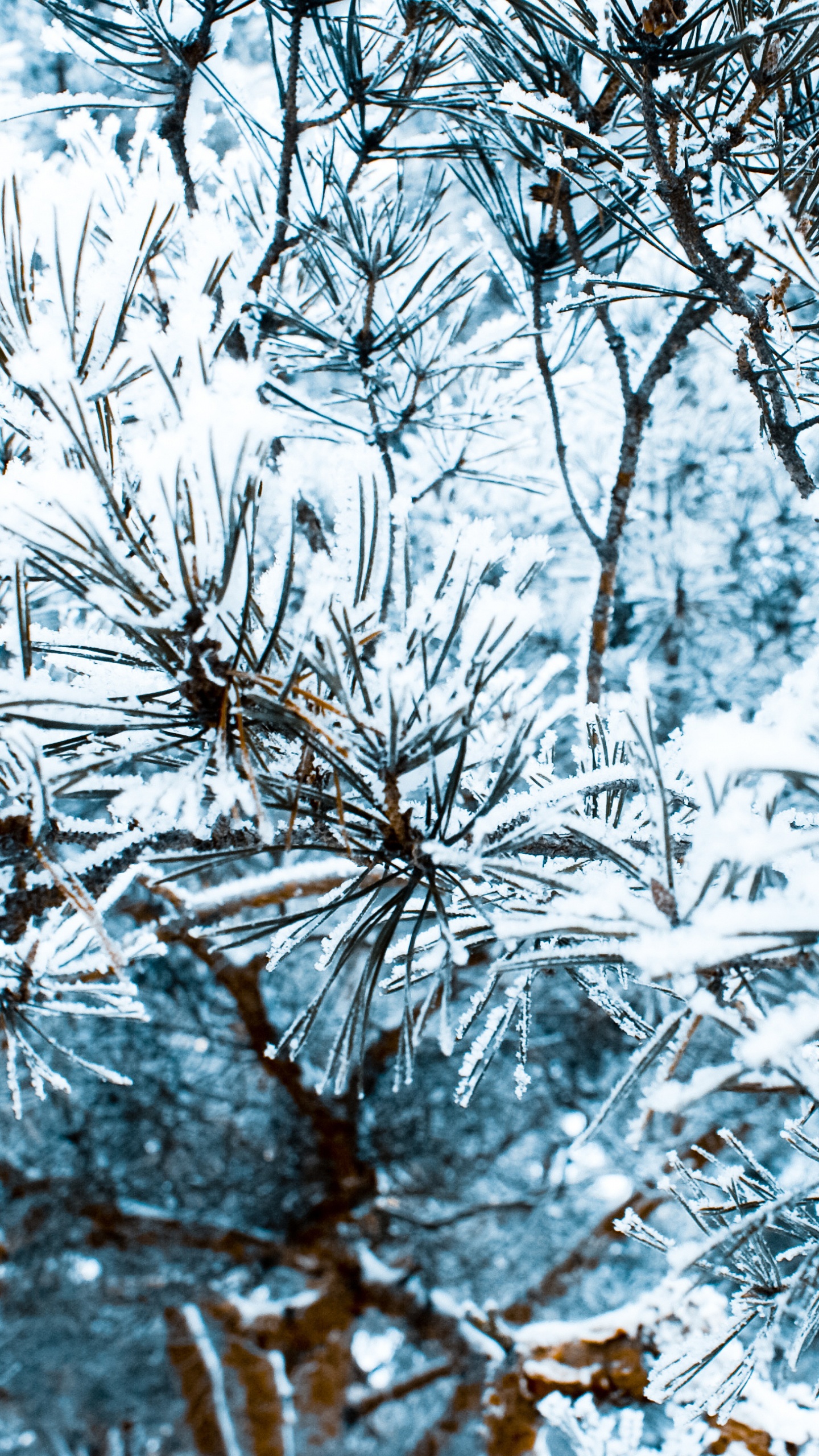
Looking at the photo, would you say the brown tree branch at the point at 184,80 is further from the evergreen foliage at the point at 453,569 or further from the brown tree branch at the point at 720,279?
the brown tree branch at the point at 720,279

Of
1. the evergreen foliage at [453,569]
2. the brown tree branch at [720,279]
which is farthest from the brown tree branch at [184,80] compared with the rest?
the brown tree branch at [720,279]

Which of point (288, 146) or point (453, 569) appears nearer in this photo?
point (453, 569)

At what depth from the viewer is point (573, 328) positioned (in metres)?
0.72

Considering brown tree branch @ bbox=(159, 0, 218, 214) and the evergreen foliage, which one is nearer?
the evergreen foliage

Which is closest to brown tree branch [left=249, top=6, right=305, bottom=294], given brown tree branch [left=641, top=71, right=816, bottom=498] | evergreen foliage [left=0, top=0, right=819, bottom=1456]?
evergreen foliage [left=0, top=0, right=819, bottom=1456]

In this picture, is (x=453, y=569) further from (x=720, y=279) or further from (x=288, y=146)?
(x=288, y=146)

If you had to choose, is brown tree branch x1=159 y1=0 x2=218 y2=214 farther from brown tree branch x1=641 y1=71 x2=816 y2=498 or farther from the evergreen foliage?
brown tree branch x1=641 y1=71 x2=816 y2=498

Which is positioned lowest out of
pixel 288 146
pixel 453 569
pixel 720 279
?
pixel 453 569

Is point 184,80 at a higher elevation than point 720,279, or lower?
higher

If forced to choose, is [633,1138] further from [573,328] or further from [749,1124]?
[749,1124]

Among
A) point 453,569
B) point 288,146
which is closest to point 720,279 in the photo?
point 453,569

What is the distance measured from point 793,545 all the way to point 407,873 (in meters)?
1.08

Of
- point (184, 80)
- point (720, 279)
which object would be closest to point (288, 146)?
point (184, 80)

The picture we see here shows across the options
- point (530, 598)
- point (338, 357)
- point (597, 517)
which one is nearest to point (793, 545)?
point (597, 517)
